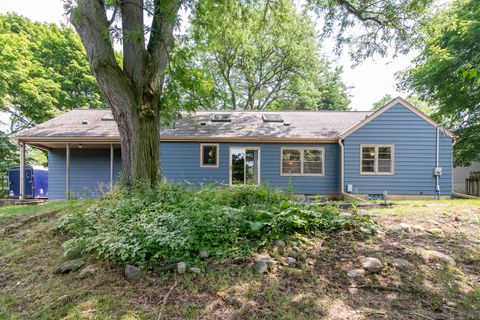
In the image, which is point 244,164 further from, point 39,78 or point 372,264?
point 39,78

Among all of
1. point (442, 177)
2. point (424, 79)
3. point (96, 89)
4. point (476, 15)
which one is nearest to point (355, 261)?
point (442, 177)

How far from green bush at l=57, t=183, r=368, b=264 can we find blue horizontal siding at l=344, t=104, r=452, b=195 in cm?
677

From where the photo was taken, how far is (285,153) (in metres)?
10.5

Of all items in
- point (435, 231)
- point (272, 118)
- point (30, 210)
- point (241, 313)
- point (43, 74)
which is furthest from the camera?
point (43, 74)

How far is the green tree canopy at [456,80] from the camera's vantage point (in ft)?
38.0

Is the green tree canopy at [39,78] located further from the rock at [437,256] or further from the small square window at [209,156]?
the rock at [437,256]

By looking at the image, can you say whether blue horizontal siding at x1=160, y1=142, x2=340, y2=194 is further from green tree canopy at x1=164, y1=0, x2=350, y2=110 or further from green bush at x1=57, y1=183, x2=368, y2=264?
green tree canopy at x1=164, y1=0, x2=350, y2=110

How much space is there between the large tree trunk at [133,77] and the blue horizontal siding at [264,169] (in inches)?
204

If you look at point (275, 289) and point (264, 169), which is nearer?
point (275, 289)

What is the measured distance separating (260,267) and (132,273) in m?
1.36

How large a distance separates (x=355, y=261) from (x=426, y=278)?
66cm

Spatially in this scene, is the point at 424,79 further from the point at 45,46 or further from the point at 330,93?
the point at 45,46

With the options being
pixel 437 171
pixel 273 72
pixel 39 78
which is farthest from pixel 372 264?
pixel 39 78

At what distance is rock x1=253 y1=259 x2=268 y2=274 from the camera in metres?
2.55
